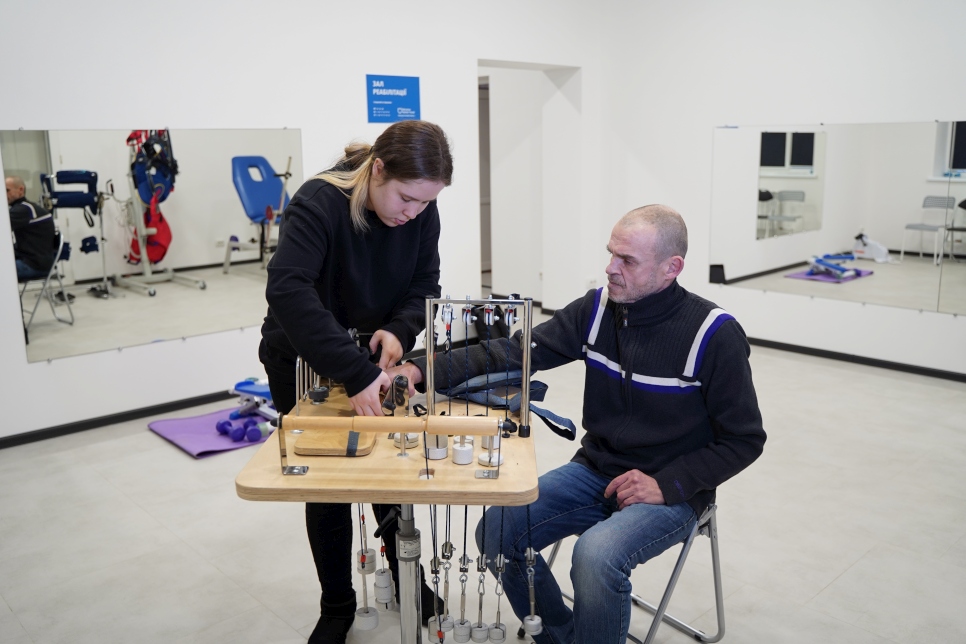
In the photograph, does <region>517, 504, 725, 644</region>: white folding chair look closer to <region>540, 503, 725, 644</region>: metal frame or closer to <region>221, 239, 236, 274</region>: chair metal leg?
<region>540, 503, 725, 644</region>: metal frame

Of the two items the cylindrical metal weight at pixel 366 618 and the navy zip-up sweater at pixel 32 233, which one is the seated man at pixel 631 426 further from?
the navy zip-up sweater at pixel 32 233

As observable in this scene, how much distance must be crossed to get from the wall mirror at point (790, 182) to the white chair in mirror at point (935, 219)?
651mm

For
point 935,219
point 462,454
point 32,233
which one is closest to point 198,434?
point 32,233

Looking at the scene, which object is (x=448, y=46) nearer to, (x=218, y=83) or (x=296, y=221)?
(x=218, y=83)

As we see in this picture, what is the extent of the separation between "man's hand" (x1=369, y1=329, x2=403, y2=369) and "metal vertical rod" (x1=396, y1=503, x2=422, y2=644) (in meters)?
0.37

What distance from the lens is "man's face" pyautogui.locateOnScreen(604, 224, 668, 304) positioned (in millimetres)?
2021

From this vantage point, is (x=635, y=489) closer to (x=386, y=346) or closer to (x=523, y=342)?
(x=523, y=342)

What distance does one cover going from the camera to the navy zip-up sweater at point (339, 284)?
6.04 ft

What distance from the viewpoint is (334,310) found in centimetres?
212

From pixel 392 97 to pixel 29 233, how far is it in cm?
216

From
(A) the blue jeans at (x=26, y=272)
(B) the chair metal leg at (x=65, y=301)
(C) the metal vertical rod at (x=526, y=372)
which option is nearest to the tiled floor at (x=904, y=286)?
(C) the metal vertical rod at (x=526, y=372)

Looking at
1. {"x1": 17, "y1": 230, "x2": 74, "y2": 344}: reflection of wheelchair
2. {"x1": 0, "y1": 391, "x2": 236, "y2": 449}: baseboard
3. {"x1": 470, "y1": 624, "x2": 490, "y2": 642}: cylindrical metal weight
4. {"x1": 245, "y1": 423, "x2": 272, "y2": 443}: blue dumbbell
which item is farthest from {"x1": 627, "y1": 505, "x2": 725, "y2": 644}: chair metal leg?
{"x1": 17, "y1": 230, "x2": 74, "y2": 344}: reflection of wheelchair

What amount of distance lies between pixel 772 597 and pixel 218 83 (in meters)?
3.58

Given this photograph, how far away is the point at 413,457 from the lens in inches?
68.7
